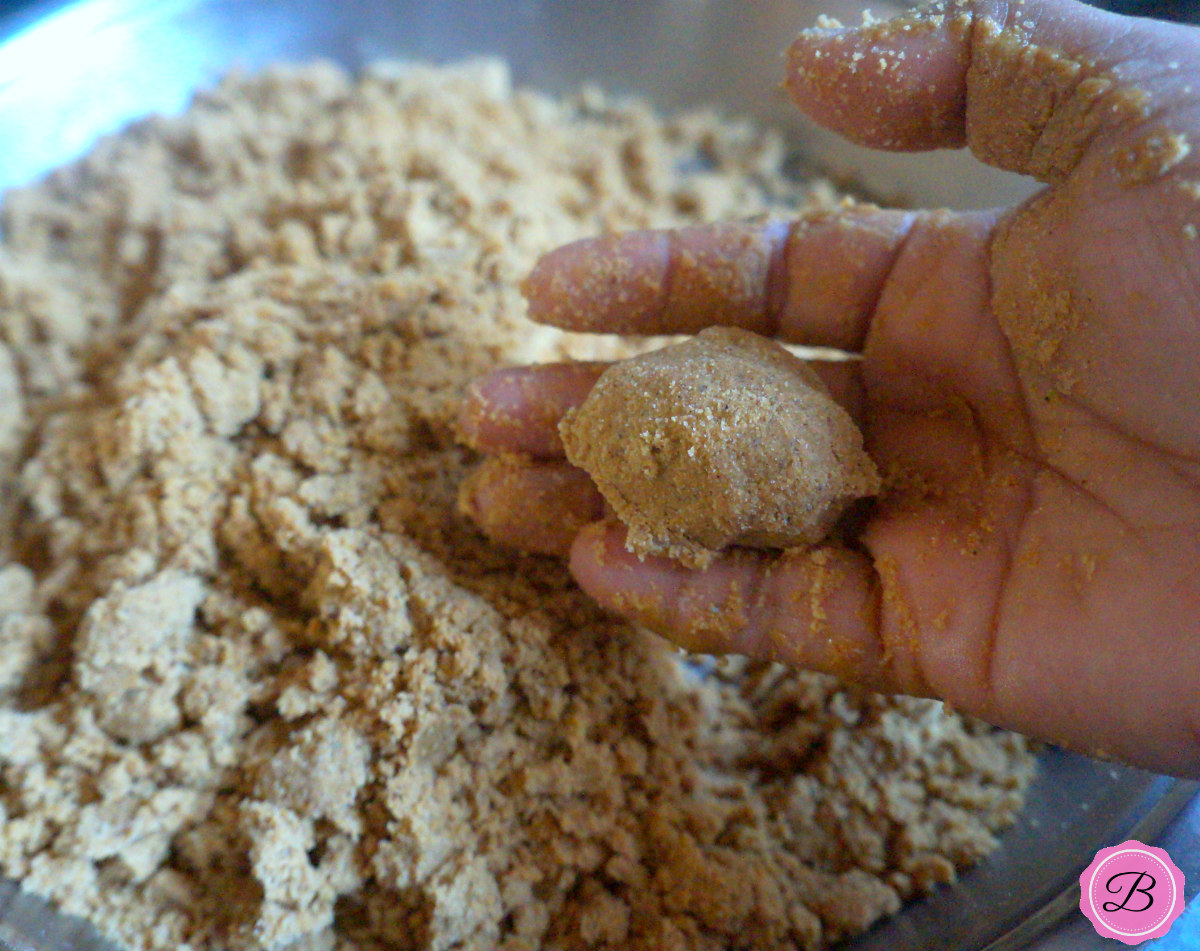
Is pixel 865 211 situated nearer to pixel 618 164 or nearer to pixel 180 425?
pixel 618 164

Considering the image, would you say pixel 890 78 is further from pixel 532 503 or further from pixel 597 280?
pixel 532 503

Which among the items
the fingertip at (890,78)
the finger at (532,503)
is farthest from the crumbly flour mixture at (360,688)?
the fingertip at (890,78)

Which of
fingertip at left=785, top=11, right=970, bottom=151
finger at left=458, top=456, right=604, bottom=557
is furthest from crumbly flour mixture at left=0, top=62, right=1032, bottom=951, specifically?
fingertip at left=785, top=11, right=970, bottom=151

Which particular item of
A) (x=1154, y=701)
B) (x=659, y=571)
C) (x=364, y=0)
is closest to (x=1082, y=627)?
(x=1154, y=701)

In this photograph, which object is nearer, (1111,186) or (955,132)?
(1111,186)

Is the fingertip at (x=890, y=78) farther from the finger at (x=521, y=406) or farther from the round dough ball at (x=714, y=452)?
the finger at (x=521, y=406)

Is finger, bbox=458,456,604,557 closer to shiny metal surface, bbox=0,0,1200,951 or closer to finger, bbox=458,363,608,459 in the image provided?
finger, bbox=458,363,608,459

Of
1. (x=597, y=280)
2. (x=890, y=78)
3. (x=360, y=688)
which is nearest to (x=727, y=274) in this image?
(x=597, y=280)
